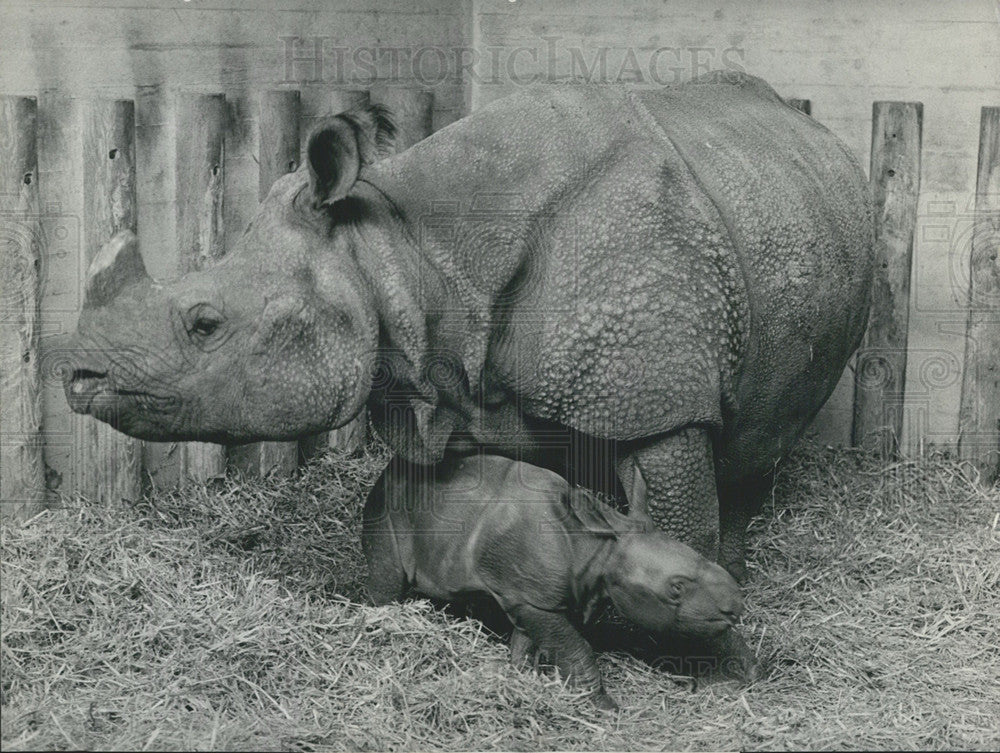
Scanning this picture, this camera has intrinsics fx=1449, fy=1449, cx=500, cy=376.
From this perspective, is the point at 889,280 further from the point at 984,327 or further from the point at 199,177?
the point at 199,177

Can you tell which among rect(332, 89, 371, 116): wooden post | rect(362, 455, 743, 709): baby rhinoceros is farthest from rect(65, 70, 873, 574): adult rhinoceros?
rect(332, 89, 371, 116): wooden post

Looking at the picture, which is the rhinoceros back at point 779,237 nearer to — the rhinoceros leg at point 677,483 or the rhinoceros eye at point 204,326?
the rhinoceros leg at point 677,483

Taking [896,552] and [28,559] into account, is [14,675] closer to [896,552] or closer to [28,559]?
[28,559]

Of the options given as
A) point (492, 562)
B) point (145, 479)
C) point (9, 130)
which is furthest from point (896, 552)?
point (9, 130)

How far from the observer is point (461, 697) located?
4559 mm

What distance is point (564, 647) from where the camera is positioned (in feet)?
15.4

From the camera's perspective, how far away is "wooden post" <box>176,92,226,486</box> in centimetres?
636

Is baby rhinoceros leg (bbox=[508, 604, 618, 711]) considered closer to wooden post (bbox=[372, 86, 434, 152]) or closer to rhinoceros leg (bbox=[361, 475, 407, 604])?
rhinoceros leg (bbox=[361, 475, 407, 604])

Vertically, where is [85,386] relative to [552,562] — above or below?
above

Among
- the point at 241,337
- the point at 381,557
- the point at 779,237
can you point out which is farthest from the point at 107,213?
the point at 779,237

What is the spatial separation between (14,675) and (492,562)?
1563 mm

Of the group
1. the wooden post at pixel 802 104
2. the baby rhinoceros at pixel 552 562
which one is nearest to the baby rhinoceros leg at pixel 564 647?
the baby rhinoceros at pixel 552 562

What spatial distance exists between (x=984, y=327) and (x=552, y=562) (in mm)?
3390

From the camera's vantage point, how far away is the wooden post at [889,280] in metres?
6.84
